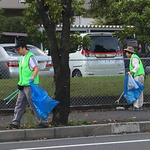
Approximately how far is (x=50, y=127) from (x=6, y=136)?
0.95 m

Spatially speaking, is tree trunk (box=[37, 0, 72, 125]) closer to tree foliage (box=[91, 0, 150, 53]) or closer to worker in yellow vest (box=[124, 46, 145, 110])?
worker in yellow vest (box=[124, 46, 145, 110])

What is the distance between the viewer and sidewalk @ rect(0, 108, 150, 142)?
25.1 feet

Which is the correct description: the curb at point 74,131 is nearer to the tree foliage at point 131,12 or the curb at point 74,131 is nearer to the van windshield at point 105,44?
the tree foliage at point 131,12

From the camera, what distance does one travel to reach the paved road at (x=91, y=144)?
22.2 feet

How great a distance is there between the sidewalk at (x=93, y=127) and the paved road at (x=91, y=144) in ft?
0.82

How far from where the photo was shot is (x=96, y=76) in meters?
10.9

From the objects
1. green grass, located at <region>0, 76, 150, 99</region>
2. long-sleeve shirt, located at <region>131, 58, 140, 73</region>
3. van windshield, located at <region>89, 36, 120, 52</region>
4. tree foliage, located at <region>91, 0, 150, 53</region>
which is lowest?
green grass, located at <region>0, 76, 150, 99</region>

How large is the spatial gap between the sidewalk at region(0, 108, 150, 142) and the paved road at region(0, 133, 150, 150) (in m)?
0.25

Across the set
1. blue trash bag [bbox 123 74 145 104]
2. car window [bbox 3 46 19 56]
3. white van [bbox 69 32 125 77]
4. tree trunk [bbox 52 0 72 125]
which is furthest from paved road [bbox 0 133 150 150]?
car window [bbox 3 46 19 56]

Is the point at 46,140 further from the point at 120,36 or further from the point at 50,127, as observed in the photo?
the point at 120,36

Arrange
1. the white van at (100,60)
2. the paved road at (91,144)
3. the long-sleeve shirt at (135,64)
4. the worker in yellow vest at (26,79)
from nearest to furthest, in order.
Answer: the paved road at (91,144) → the worker in yellow vest at (26,79) → the long-sleeve shirt at (135,64) → the white van at (100,60)

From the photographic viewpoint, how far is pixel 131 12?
39.5 feet

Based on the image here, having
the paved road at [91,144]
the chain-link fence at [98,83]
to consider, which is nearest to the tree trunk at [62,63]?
the paved road at [91,144]

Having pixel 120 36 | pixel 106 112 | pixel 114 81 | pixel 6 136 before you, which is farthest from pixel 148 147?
pixel 120 36
